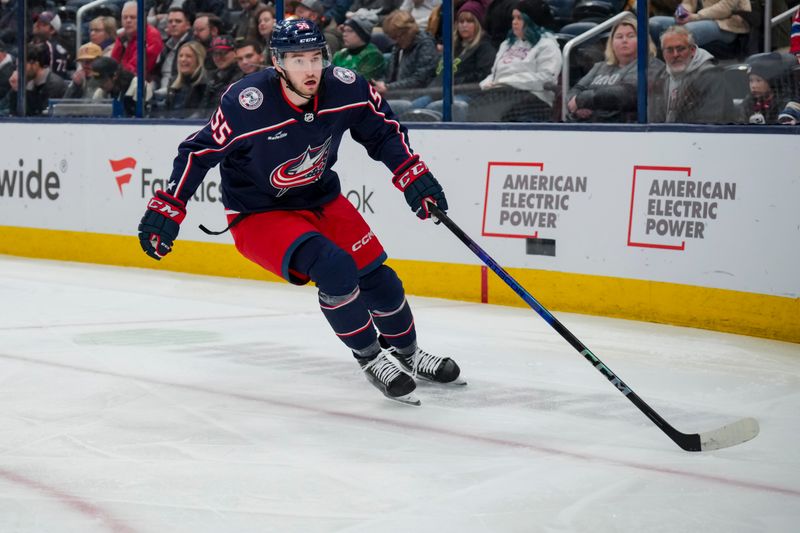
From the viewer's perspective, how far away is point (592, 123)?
5.65m

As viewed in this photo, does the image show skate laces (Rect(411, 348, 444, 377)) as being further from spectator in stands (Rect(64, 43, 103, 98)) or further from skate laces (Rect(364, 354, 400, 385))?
spectator in stands (Rect(64, 43, 103, 98))

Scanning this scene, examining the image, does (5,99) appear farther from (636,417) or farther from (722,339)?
(636,417)

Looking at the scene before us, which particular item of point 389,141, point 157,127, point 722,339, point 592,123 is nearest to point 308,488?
point 389,141

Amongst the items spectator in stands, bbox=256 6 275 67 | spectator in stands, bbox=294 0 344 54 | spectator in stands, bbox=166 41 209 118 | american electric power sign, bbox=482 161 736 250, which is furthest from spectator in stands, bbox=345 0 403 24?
american electric power sign, bbox=482 161 736 250

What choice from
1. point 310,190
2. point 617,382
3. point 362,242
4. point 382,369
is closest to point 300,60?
point 310,190

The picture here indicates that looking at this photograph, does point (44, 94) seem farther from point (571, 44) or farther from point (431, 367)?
point (431, 367)

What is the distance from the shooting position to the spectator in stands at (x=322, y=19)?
685 cm

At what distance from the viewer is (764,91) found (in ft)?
16.5

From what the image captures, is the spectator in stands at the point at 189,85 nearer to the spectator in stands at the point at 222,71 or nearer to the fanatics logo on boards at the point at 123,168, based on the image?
the spectator in stands at the point at 222,71

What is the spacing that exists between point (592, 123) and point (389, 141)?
6.12 feet

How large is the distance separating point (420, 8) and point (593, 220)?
1609mm

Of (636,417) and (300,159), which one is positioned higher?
(300,159)

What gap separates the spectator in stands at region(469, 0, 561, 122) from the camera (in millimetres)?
5863

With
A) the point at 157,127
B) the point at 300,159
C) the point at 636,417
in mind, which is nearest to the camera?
the point at 636,417
